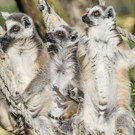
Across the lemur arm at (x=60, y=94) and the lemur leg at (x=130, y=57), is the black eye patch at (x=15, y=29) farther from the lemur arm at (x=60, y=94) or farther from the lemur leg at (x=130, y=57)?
the lemur leg at (x=130, y=57)

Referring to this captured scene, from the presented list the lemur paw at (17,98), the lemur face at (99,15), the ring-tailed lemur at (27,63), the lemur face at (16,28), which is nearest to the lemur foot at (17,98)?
the lemur paw at (17,98)

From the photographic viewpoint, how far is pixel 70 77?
6555 millimetres

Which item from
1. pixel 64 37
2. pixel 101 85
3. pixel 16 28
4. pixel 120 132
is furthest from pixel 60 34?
pixel 120 132

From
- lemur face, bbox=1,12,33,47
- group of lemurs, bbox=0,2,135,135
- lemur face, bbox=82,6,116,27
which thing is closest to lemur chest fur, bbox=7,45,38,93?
group of lemurs, bbox=0,2,135,135

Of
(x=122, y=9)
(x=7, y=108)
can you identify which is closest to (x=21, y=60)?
(x=7, y=108)

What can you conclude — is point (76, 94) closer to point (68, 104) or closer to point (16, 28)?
point (68, 104)

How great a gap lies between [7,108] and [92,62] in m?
1.31

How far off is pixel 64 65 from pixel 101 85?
57 centimetres

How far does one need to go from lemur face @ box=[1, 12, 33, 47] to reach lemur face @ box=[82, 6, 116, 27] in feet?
2.83

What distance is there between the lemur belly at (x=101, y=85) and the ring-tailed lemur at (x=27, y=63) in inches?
24.2

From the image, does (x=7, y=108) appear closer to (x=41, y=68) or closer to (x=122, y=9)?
(x=41, y=68)

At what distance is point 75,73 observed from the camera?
21.7 ft

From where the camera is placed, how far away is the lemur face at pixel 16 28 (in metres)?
6.35

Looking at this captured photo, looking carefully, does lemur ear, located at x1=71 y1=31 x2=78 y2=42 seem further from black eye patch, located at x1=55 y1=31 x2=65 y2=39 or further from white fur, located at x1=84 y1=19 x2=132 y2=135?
white fur, located at x1=84 y1=19 x2=132 y2=135
